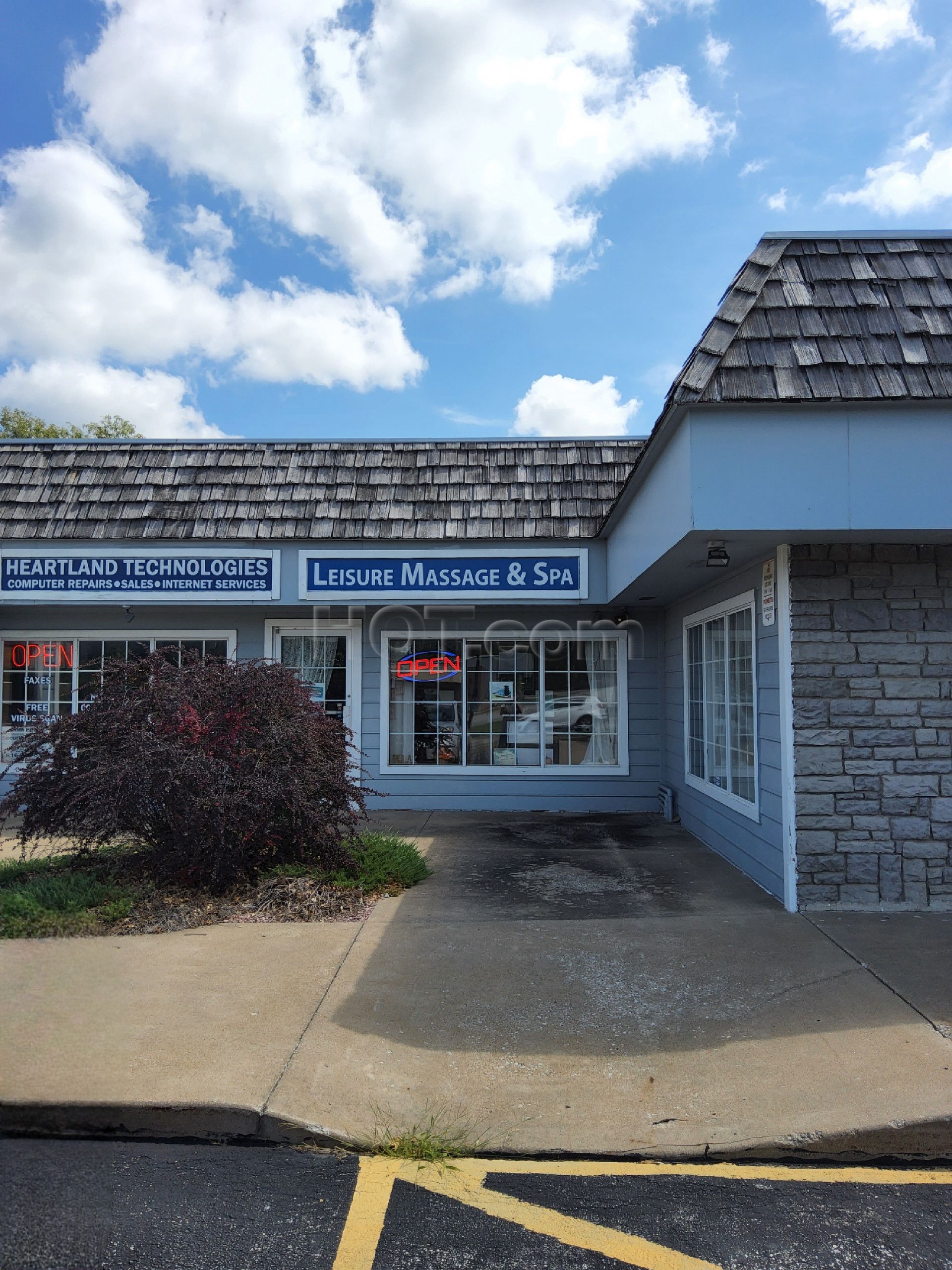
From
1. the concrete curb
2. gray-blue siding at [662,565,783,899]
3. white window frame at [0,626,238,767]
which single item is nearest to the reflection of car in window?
gray-blue siding at [662,565,783,899]

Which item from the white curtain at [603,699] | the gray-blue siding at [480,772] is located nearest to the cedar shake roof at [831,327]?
the gray-blue siding at [480,772]

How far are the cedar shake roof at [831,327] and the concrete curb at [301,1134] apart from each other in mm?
3965

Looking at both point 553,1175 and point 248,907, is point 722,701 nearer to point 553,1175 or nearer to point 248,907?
point 248,907

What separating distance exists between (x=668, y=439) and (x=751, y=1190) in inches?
175

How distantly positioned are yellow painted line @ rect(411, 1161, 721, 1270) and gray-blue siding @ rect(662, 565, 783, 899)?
145 inches

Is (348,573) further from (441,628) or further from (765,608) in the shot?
(765,608)

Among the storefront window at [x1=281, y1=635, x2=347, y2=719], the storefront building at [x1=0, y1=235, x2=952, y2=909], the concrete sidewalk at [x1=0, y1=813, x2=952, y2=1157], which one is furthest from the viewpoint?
the storefront window at [x1=281, y1=635, x2=347, y2=719]

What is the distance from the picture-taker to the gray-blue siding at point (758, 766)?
20.7 feet

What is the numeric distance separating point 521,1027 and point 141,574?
724cm

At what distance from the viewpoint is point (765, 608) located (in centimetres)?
651

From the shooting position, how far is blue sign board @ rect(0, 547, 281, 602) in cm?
973

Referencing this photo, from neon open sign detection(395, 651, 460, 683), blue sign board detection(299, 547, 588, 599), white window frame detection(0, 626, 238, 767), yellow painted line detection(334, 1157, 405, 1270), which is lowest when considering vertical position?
yellow painted line detection(334, 1157, 405, 1270)

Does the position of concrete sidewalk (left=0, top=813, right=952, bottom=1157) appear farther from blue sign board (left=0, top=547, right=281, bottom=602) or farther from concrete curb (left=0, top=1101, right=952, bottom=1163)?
blue sign board (left=0, top=547, right=281, bottom=602)

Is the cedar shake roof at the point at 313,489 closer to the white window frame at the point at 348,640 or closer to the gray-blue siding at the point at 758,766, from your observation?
the white window frame at the point at 348,640
